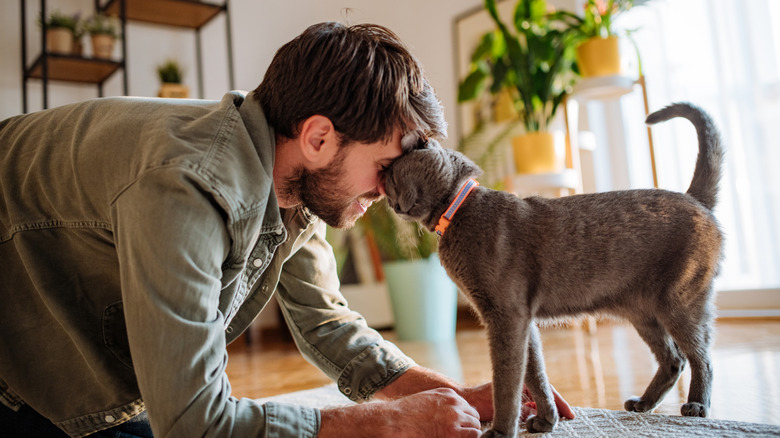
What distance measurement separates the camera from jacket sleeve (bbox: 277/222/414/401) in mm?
1262

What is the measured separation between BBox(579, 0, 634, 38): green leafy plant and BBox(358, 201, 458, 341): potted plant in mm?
1284

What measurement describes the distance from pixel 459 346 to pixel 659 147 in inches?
63.0

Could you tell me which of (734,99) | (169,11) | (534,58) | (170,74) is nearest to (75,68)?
(170,74)

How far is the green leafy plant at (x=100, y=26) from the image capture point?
3.25 m

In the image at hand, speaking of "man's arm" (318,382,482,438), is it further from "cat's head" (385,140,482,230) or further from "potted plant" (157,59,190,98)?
"potted plant" (157,59,190,98)

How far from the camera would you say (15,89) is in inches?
132

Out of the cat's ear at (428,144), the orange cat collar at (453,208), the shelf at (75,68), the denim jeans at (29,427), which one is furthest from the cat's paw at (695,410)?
the shelf at (75,68)

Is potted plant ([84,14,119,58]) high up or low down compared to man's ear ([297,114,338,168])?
up

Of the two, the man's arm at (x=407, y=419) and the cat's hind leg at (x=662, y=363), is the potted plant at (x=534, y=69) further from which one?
the man's arm at (x=407, y=419)

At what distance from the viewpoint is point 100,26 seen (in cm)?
327

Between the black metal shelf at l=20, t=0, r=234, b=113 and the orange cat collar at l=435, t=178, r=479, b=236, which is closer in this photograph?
the orange cat collar at l=435, t=178, r=479, b=236

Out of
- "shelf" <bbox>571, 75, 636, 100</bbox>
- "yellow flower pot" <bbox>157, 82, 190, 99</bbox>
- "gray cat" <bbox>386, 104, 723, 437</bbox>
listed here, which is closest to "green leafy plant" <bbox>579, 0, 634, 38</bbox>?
"shelf" <bbox>571, 75, 636, 100</bbox>

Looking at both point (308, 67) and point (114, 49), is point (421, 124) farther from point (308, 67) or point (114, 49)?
point (114, 49)

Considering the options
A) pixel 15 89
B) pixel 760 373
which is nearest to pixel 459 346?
pixel 760 373
